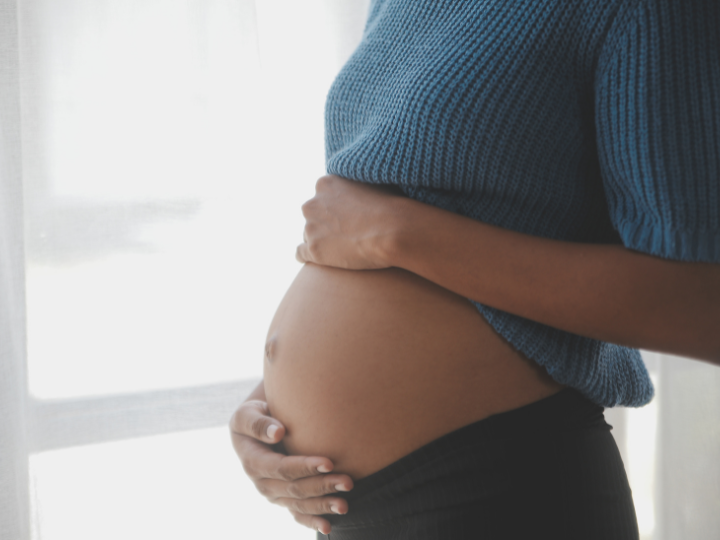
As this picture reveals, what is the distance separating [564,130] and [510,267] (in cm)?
15

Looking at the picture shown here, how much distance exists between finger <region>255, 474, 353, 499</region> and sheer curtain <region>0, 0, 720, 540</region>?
21.4 inches

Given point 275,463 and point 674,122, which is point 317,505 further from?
point 674,122

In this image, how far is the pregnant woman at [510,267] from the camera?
1.52 feet

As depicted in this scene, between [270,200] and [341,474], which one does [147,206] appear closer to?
[270,200]

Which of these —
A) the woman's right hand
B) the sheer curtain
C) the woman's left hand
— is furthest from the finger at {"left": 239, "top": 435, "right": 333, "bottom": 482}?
the sheer curtain

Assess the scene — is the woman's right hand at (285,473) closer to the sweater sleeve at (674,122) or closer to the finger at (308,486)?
the finger at (308,486)

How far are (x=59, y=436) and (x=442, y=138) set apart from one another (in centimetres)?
99

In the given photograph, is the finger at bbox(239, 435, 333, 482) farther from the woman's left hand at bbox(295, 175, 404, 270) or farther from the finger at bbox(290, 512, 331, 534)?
the woman's left hand at bbox(295, 175, 404, 270)

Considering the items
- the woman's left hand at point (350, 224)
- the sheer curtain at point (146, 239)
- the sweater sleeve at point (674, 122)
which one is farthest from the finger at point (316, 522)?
the sheer curtain at point (146, 239)

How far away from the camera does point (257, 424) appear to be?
2.24 ft

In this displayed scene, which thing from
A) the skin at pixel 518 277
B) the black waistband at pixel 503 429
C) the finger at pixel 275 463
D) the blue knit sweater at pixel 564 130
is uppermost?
the blue knit sweater at pixel 564 130

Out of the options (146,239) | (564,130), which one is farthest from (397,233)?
(146,239)

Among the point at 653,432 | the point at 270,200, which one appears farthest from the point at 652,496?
the point at 270,200

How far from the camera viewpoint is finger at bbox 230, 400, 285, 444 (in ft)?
2.15
